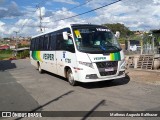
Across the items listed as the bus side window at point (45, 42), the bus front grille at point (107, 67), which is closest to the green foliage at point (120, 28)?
the bus side window at point (45, 42)

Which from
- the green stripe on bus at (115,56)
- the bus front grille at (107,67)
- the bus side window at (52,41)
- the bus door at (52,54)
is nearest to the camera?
the bus front grille at (107,67)

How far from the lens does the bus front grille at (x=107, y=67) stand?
441 inches

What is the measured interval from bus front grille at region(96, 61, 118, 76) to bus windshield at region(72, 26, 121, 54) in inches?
19.7

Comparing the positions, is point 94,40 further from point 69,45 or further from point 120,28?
point 120,28

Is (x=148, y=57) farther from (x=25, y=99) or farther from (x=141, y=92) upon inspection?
(x=25, y=99)

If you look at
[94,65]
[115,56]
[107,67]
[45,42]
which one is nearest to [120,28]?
[45,42]

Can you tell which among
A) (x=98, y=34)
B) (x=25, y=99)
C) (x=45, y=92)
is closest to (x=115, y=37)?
(x=98, y=34)

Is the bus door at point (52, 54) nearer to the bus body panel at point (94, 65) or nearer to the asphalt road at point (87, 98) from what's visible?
the bus body panel at point (94, 65)

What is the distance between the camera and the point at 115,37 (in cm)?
1264

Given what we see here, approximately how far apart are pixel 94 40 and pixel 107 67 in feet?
4.45

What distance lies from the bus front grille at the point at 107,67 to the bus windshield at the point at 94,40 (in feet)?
1.64

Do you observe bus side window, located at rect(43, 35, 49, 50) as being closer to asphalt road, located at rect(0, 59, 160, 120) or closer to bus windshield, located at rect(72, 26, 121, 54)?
bus windshield, located at rect(72, 26, 121, 54)

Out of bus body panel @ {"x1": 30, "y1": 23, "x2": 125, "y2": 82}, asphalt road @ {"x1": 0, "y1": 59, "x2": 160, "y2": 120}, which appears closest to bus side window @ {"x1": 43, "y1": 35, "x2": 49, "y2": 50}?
bus body panel @ {"x1": 30, "y1": 23, "x2": 125, "y2": 82}

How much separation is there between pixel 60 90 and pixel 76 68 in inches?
45.6
